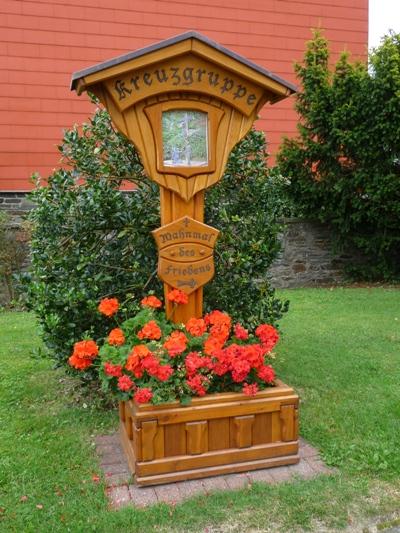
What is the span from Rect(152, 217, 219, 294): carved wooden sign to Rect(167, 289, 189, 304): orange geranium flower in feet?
0.10

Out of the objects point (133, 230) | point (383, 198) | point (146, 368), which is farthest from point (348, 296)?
point (146, 368)

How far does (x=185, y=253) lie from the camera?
3281 millimetres

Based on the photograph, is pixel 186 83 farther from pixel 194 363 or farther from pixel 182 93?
pixel 194 363

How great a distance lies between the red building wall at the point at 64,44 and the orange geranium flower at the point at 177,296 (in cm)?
776

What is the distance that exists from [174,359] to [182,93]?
1663mm

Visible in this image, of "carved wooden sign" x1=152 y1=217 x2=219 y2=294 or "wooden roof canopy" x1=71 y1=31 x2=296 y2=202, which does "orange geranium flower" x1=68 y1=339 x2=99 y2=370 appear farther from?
"wooden roof canopy" x1=71 y1=31 x2=296 y2=202

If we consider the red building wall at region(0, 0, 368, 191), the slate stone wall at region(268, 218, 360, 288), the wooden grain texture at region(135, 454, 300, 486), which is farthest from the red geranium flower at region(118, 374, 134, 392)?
the red building wall at region(0, 0, 368, 191)

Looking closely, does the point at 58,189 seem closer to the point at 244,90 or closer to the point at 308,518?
the point at 244,90

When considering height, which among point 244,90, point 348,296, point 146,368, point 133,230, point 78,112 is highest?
point 78,112

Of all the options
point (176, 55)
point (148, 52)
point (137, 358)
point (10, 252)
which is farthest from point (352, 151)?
point (137, 358)

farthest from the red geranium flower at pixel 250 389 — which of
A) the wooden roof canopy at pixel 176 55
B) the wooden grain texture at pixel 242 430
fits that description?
the wooden roof canopy at pixel 176 55

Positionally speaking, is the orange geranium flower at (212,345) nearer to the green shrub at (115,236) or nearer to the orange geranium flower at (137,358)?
the orange geranium flower at (137,358)

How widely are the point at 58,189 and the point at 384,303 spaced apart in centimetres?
613

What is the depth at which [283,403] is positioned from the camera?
3.16m
